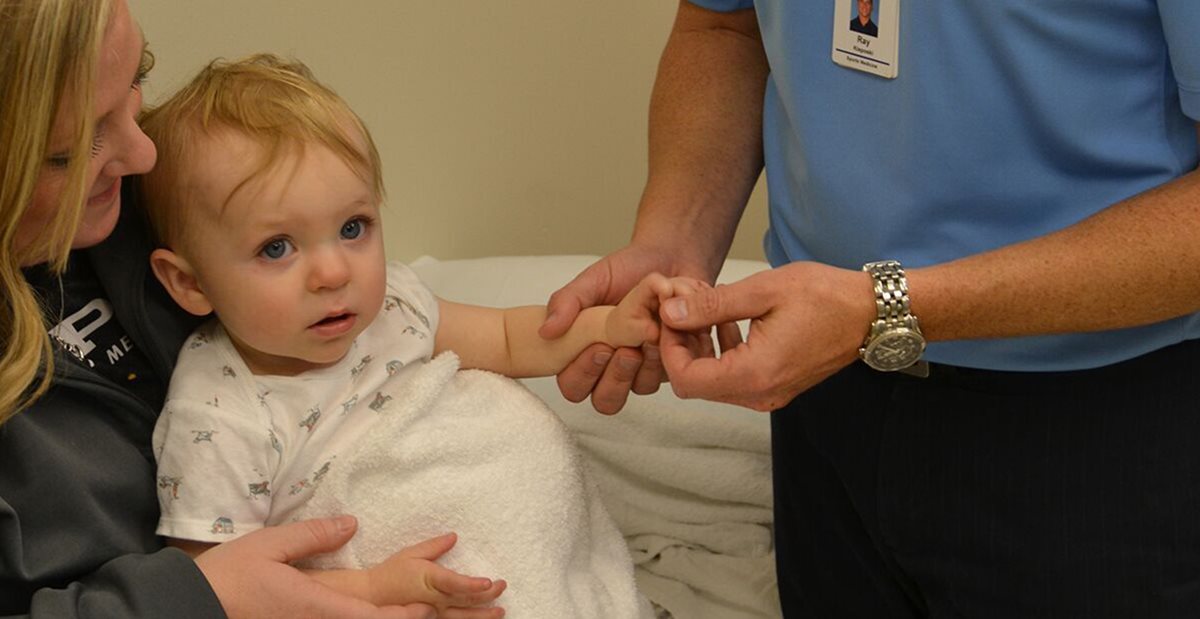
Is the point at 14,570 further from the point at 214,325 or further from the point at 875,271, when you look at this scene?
the point at 875,271

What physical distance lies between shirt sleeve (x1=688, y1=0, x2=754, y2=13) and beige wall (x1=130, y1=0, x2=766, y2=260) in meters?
0.70

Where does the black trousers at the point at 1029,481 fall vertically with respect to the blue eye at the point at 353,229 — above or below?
below

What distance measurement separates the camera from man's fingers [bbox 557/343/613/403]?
145 centimetres

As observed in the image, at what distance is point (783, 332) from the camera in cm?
121

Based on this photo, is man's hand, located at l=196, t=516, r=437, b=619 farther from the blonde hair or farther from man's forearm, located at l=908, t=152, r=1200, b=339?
man's forearm, located at l=908, t=152, r=1200, b=339

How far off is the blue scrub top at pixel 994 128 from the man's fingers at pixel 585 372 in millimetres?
275

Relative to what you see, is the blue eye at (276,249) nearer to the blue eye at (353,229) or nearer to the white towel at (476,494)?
the blue eye at (353,229)

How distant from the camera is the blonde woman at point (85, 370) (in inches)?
41.3

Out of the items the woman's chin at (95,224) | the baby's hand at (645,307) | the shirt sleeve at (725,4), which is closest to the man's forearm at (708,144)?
the shirt sleeve at (725,4)

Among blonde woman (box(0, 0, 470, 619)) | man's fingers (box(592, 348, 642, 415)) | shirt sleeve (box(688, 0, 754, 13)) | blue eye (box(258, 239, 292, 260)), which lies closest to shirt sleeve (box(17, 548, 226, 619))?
blonde woman (box(0, 0, 470, 619))

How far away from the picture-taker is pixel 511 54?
2.28m

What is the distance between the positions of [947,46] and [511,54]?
3.99 feet

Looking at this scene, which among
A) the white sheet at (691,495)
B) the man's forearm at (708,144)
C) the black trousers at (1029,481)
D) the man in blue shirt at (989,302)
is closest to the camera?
the man in blue shirt at (989,302)

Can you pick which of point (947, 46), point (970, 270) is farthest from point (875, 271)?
point (947, 46)
